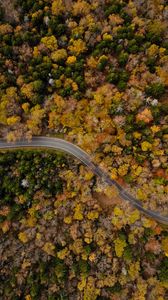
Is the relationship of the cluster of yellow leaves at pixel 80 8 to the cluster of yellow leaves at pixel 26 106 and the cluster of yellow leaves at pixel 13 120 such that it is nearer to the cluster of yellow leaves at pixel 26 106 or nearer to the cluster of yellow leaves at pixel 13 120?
the cluster of yellow leaves at pixel 26 106

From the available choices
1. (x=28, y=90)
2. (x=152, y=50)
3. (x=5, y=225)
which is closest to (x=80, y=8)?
(x=152, y=50)

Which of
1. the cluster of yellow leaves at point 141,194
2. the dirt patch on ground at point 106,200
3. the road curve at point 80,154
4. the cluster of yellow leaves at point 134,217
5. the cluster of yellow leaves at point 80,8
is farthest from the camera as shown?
the cluster of yellow leaves at point 80,8

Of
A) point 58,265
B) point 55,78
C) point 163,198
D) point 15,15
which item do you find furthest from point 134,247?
point 15,15

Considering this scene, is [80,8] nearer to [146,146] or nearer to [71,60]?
[71,60]

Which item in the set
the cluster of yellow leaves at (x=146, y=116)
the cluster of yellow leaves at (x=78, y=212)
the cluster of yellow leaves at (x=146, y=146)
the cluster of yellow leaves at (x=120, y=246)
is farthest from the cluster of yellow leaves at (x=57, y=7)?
the cluster of yellow leaves at (x=120, y=246)

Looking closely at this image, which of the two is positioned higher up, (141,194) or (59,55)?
(59,55)
